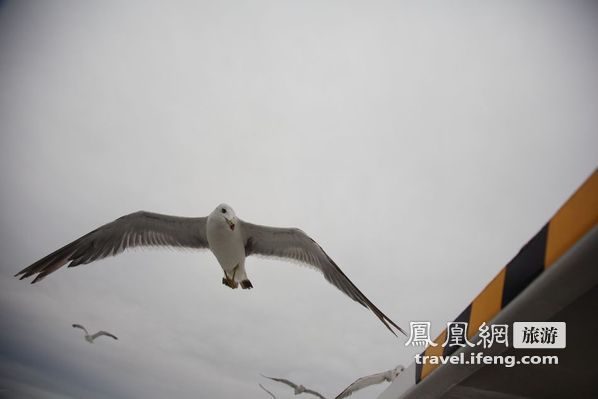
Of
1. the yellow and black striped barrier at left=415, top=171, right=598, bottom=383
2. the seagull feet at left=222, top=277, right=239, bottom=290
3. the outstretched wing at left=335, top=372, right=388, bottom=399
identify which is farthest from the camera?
the seagull feet at left=222, top=277, right=239, bottom=290

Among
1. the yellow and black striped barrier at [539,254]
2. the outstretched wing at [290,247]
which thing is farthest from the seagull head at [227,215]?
the yellow and black striped barrier at [539,254]

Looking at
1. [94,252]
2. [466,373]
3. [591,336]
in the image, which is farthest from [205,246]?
[591,336]

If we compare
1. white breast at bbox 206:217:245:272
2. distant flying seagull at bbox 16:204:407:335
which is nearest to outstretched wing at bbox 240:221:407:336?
distant flying seagull at bbox 16:204:407:335

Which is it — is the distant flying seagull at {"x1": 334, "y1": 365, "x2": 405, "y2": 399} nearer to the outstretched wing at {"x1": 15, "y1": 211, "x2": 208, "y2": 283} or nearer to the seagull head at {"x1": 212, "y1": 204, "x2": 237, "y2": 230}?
the seagull head at {"x1": 212, "y1": 204, "x2": 237, "y2": 230}

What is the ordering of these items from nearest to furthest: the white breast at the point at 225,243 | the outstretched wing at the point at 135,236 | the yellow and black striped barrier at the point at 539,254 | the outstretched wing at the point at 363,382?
the yellow and black striped barrier at the point at 539,254 < the outstretched wing at the point at 135,236 < the white breast at the point at 225,243 < the outstretched wing at the point at 363,382

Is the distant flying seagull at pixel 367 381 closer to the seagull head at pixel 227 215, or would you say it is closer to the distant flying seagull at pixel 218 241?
the distant flying seagull at pixel 218 241

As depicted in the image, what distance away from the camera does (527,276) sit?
1015 millimetres

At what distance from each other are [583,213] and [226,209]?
439 cm

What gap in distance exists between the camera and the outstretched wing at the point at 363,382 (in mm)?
5134

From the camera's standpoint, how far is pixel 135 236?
529 cm

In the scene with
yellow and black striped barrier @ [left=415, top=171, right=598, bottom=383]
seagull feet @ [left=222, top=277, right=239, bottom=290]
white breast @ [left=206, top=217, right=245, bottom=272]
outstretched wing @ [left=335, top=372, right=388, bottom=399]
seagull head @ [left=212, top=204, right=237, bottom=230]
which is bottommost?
yellow and black striped barrier @ [left=415, top=171, right=598, bottom=383]

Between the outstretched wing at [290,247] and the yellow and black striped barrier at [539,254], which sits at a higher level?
the outstretched wing at [290,247]

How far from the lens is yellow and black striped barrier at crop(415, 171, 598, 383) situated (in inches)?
32.0

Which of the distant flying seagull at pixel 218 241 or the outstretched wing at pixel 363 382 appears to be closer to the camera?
the distant flying seagull at pixel 218 241
